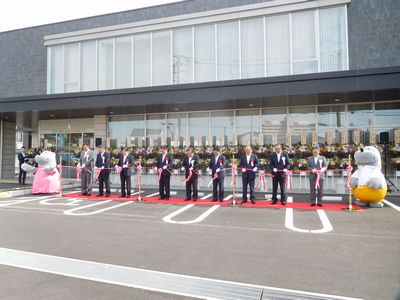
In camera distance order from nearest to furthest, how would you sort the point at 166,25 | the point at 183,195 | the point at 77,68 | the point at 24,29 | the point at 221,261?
1. the point at 221,261
2. the point at 183,195
3. the point at 166,25
4. the point at 77,68
5. the point at 24,29

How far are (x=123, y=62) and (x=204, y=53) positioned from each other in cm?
493

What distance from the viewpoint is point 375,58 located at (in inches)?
563

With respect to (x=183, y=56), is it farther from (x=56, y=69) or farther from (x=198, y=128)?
(x=56, y=69)

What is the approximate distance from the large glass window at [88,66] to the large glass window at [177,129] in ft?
16.6

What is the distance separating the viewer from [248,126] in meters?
16.3

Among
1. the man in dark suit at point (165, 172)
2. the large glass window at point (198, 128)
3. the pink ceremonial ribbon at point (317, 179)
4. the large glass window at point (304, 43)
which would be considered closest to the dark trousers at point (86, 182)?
the man in dark suit at point (165, 172)

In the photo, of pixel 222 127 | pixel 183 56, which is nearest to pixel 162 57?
pixel 183 56

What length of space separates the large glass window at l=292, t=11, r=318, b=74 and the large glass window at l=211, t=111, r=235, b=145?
4.02 metres

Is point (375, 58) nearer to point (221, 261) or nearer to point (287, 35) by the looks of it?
point (287, 35)

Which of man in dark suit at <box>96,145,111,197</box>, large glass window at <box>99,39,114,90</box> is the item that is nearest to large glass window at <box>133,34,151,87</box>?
large glass window at <box>99,39,114,90</box>

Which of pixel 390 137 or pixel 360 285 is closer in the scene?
pixel 360 285

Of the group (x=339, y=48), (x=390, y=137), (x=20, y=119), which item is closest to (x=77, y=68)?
(x=20, y=119)

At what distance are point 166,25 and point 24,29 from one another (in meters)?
10.6

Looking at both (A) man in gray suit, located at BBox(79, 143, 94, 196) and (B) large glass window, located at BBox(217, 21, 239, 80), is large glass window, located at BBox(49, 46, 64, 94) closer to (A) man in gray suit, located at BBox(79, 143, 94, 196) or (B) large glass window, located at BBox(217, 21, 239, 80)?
(A) man in gray suit, located at BBox(79, 143, 94, 196)
